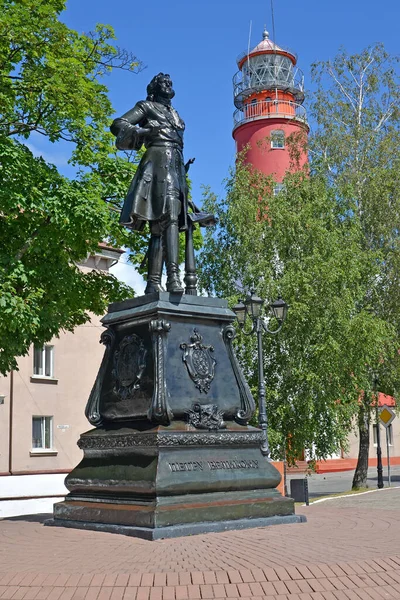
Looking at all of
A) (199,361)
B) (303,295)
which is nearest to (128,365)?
(199,361)

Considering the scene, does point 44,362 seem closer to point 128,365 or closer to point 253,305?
point 253,305

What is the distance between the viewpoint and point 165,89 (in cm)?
937

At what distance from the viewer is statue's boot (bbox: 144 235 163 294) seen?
907 centimetres

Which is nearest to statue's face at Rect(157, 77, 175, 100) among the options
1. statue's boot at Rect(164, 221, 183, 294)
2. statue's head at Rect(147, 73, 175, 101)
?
statue's head at Rect(147, 73, 175, 101)

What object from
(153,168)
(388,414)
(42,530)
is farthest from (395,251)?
(42,530)

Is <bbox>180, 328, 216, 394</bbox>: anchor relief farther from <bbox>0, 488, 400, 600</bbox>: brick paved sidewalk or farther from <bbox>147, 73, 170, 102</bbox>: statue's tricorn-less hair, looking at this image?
<bbox>147, 73, 170, 102</bbox>: statue's tricorn-less hair

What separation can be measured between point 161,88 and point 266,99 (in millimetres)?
39292

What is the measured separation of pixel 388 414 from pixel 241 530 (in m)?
21.2

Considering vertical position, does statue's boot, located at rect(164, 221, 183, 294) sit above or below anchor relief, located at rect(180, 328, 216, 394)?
above

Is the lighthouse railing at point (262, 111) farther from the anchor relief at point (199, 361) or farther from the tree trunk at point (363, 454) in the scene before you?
the anchor relief at point (199, 361)

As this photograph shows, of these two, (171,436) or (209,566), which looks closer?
(209,566)

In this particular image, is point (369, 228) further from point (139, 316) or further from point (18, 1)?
point (139, 316)

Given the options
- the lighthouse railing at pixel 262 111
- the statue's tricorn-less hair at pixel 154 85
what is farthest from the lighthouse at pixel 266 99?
the statue's tricorn-less hair at pixel 154 85

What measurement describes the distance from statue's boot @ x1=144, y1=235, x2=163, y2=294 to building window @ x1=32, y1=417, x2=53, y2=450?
2297 centimetres
